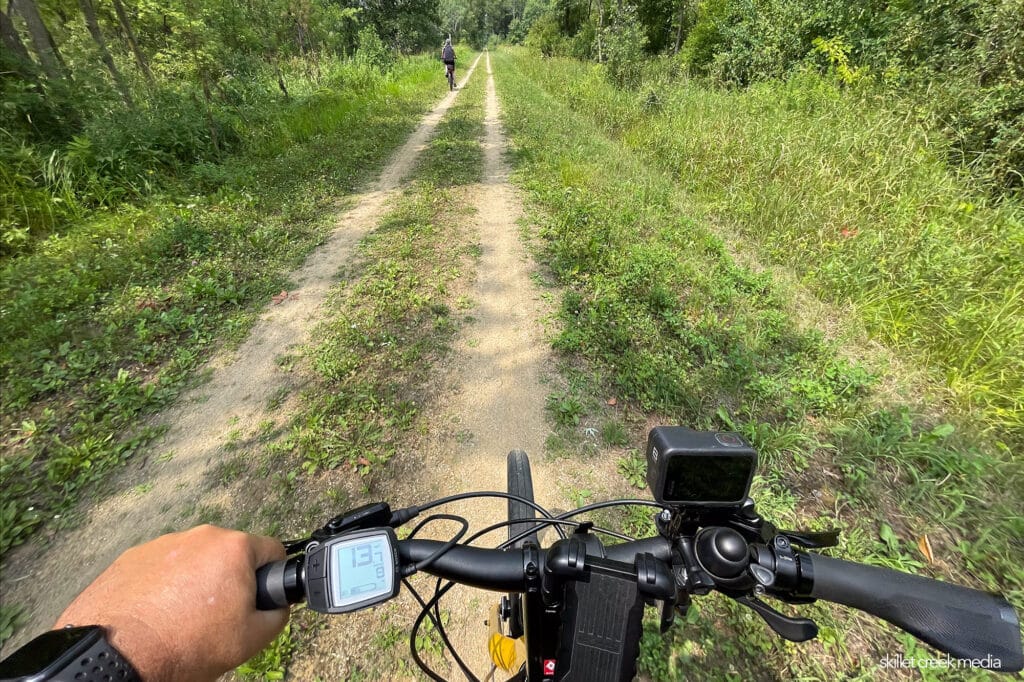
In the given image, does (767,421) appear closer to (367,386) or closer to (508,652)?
(508,652)

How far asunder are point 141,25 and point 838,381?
46.9 feet

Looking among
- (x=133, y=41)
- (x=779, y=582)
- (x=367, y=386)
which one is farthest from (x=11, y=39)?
(x=779, y=582)

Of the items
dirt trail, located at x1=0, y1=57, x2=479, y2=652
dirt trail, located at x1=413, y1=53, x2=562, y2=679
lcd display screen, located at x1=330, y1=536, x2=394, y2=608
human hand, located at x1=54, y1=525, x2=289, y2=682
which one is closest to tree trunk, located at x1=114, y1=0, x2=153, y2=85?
dirt trail, located at x1=0, y1=57, x2=479, y2=652

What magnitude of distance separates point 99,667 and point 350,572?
38 centimetres

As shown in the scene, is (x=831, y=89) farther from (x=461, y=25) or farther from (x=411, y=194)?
(x=461, y=25)

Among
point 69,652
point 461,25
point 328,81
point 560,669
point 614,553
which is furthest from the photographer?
point 461,25

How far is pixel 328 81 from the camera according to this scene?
1280 cm

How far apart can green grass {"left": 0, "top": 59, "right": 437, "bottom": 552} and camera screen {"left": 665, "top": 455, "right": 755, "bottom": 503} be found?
3400mm

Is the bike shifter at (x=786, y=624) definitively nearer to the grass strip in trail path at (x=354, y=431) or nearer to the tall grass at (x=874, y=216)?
the grass strip in trail path at (x=354, y=431)

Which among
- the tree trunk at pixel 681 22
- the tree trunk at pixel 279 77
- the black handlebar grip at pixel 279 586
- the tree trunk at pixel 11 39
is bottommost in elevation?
the black handlebar grip at pixel 279 586

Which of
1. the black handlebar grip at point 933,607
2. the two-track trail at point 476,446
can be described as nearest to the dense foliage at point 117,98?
the two-track trail at point 476,446

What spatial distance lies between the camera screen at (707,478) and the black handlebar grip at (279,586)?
2.86 ft

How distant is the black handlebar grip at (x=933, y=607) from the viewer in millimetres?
760

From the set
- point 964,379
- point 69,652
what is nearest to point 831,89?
point 964,379
